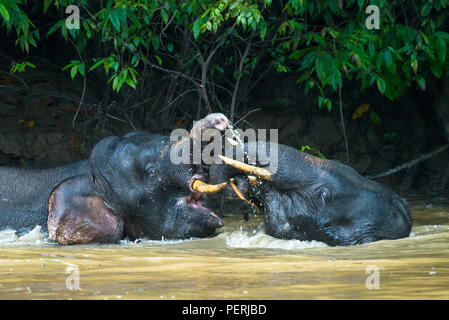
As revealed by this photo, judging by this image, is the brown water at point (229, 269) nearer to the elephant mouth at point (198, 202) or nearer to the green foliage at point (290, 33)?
the elephant mouth at point (198, 202)

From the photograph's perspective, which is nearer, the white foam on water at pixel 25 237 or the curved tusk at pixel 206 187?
the curved tusk at pixel 206 187

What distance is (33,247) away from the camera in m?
6.34

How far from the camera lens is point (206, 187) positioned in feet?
21.1

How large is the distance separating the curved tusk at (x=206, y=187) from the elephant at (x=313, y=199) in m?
0.08

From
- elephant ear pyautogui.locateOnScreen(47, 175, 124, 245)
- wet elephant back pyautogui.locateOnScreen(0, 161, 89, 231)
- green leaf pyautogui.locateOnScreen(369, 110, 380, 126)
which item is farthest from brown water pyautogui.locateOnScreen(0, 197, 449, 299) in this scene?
green leaf pyautogui.locateOnScreen(369, 110, 380, 126)

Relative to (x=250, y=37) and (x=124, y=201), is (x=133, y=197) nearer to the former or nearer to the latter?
(x=124, y=201)

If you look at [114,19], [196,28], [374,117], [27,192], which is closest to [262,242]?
[196,28]

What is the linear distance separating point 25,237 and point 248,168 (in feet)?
6.83

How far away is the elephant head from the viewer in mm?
6633

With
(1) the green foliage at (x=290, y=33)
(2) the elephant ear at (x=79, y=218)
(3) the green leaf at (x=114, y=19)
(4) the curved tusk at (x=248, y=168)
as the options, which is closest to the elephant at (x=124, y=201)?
(2) the elephant ear at (x=79, y=218)

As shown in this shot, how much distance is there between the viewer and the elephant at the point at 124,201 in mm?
6633

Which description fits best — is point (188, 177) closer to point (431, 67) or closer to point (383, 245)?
point (383, 245)

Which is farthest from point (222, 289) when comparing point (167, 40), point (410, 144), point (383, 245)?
point (410, 144)
